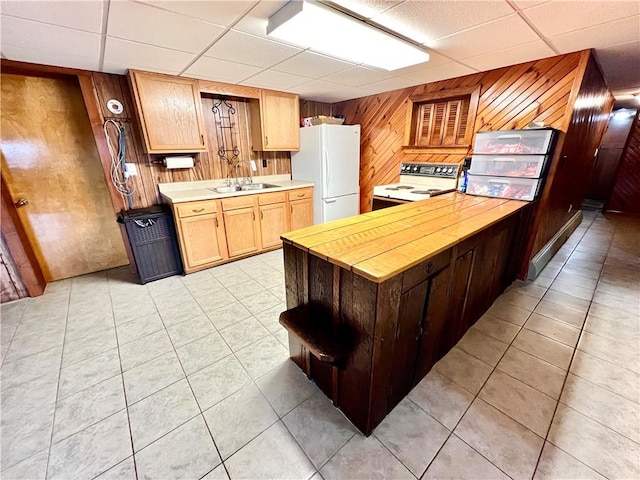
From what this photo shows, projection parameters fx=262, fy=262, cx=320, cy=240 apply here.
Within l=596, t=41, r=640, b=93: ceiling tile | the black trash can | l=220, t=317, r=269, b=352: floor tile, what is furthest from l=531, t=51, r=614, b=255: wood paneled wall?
the black trash can

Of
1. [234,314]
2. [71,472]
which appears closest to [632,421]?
[234,314]

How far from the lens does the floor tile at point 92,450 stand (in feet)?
4.05

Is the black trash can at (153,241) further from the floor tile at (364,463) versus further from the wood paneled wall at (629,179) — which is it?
the wood paneled wall at (629,179)

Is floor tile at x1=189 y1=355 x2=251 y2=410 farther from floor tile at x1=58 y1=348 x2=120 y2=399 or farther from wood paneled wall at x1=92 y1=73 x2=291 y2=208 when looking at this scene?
wood paneled wall at x1=92 y1=73 x2=291 y2=208

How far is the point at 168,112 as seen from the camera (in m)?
2.86

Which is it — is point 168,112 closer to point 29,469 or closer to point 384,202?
point 384,202

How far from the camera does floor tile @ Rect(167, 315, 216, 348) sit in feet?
6.84

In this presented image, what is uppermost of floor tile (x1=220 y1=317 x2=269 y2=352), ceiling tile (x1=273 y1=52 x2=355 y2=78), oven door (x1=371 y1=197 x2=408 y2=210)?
ceiling tile (x1=273 y1=52 x2=355 y2=78)

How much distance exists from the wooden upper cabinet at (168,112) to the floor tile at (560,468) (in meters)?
3.81

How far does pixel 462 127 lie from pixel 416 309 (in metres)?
2.84

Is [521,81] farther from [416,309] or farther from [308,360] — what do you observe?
[308,360]

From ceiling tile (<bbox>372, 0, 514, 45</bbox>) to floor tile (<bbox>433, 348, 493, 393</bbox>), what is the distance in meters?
2.24

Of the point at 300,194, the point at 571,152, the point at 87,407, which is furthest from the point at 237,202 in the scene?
the point at 571,152

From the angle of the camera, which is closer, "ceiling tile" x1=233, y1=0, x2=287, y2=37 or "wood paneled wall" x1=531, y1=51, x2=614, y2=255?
"ceiling tile" x1=233, y1=0, x2=287, y2=37
